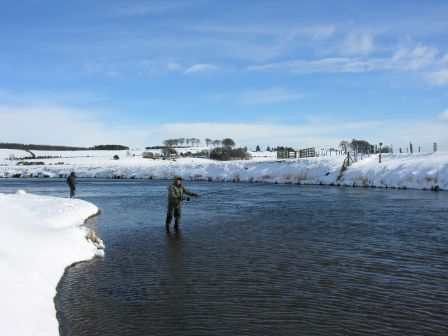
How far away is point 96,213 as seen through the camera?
2252 centimetres

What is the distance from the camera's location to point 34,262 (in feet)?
34.1

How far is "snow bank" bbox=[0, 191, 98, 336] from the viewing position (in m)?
7.27

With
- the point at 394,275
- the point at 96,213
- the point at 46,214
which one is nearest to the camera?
the point at 394,275

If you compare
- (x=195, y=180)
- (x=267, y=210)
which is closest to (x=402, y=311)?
(x=267, y=210)

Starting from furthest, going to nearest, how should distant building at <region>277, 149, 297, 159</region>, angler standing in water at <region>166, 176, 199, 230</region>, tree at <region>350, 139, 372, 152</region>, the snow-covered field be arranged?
distant building at <region>277, 149, 297, 159</region>
tree at <region>350, 139, 372, 152</region>
the snow-covered field
angler standing in water at <region>166, 176, 199, 230</region>

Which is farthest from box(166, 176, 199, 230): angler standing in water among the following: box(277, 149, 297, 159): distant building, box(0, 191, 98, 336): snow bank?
box(277, 149, 297, 159): distant building

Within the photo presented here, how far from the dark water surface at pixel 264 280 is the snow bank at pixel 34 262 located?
43 centimetres

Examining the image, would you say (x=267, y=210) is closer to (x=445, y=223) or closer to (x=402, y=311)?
(x=445, y=223)

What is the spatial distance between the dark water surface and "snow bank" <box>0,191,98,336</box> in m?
0.43

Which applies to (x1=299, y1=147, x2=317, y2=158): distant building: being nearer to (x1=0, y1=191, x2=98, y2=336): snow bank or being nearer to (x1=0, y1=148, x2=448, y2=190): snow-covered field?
(x1=0, y1=148, x2=448, y2=190): snow-covered field

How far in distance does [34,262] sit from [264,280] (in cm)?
529

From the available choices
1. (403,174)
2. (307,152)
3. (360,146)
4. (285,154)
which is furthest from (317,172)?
(360,146)

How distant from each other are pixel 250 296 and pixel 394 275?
3874 mm

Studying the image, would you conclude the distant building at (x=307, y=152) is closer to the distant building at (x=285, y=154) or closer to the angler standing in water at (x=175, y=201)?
the distant building at (x=285, y=154)
